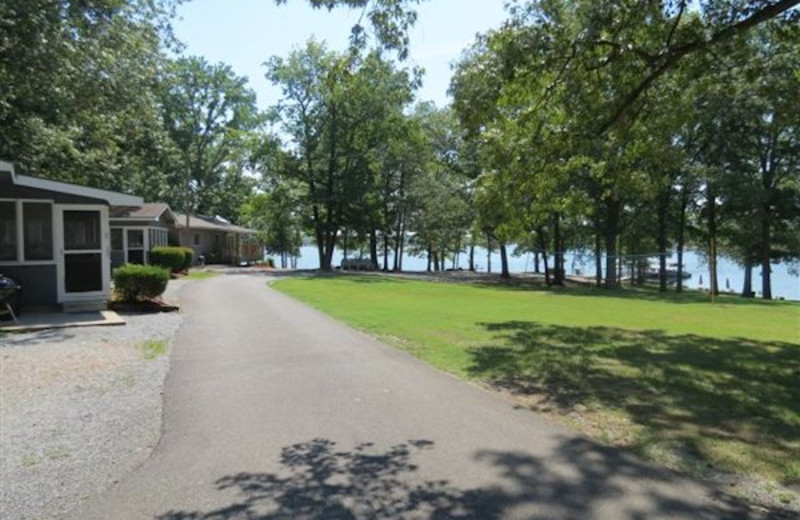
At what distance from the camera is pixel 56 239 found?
49.5ft

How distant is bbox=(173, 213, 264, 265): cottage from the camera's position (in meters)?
45.6

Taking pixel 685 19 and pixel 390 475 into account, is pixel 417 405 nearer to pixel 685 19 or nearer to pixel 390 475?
pixel 390 475

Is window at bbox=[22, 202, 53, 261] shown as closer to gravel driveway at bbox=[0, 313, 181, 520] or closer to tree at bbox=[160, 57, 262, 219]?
gravel driveway at bbox=[0, 313, 181, 520]

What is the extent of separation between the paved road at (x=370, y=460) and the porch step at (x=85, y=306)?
26.8 feet

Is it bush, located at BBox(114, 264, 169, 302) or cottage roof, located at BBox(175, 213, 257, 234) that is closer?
bush, located at BBox(114, 264, 169, 302)

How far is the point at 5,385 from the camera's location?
7891 millimetres

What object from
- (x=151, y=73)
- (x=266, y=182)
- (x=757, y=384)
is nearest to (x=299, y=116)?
(x=266, y=182)

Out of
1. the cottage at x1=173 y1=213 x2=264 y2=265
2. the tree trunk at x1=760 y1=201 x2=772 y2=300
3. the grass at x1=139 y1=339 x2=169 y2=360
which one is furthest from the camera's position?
the cottage at x1=173 y1=213 x2=264 y2=265

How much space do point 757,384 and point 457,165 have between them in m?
39.8

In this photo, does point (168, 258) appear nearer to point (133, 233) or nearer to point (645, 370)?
point (133, 233)

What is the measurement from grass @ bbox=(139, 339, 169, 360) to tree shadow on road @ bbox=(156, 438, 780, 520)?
223 inches

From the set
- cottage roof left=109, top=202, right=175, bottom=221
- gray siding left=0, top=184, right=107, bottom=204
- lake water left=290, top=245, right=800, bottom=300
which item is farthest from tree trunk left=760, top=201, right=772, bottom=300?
gray siding left=0, top=184, right=107, bottom=204

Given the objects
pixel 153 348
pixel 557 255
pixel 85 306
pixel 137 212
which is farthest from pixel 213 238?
pixel 153 348

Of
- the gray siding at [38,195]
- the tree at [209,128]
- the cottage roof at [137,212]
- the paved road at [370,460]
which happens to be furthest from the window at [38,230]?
the tree at [209,128]
